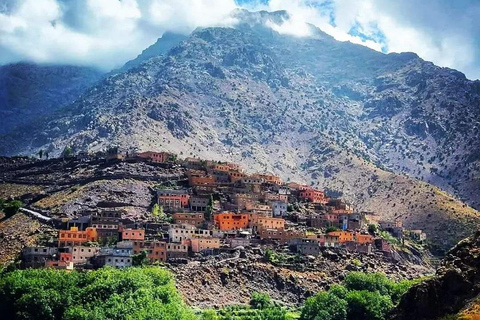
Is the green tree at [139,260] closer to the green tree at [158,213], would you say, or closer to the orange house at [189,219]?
the orange house at [189,219]

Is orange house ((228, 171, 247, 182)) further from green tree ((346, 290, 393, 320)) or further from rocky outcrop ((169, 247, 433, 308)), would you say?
green tree ((346, 290, 393, 320))

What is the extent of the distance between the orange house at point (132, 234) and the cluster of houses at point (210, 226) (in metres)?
0.16

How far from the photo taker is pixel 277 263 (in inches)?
4648

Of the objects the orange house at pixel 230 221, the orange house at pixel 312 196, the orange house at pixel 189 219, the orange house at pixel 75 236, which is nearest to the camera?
the orange house at pixel 75 236

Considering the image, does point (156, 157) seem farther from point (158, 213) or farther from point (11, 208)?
point (11, 208)

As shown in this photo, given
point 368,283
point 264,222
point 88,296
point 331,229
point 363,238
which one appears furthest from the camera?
point 363,238

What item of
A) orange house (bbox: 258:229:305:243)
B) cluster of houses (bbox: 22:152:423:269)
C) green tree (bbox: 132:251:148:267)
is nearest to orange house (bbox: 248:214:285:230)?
cluster of houses (bbox: 22:152:423:269)

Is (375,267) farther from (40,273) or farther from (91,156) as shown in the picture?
(91,156)

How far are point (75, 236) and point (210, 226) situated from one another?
929 inches

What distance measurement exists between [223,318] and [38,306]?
2420 centimetres

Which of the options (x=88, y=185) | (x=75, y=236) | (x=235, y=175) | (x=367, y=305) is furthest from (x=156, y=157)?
(x=367, y=305)

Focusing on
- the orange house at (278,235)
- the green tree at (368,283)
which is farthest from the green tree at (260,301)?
the orange house at (278,235)

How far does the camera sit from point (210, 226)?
125 meters

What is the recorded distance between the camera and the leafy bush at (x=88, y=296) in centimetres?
8731
